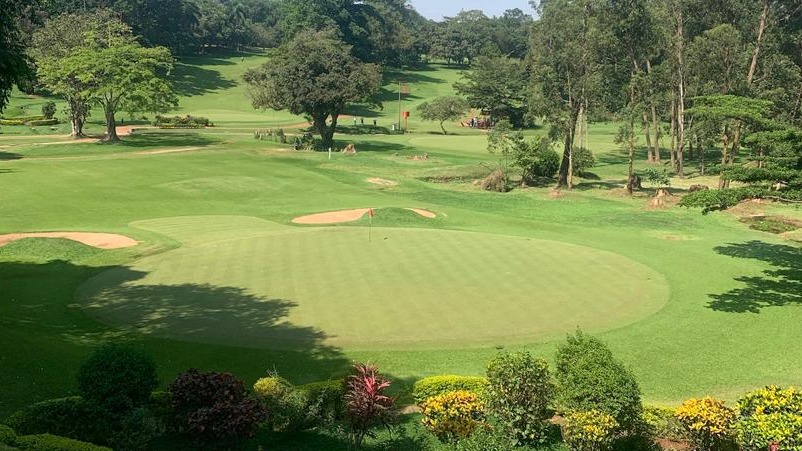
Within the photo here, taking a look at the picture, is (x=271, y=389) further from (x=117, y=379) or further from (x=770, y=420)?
(x=770, y=420)

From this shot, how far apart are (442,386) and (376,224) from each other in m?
21.7

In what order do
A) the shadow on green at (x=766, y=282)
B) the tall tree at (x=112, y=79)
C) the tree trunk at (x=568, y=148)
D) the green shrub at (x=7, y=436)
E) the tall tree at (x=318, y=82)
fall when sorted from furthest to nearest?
the tall tree at (x=318, y=82) < the tall tree at (x=112, y=79) < the tree trunk at (x=568, y=148) < the shadow on green at (x=766, y=282) < the green shrub at (x=7, y=436)

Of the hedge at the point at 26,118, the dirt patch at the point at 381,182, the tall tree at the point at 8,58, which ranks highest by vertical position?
the tall tree at the point at 8,58

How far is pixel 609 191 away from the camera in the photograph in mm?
50531

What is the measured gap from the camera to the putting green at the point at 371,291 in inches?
699

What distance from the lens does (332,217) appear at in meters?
37.1

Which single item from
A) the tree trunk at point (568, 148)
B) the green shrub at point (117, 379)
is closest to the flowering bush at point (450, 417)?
the green shrub at point (117, 379)

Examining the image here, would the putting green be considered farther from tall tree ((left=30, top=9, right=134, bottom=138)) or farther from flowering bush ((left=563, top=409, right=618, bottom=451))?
tall tree ((left=30, top=9, right=134, bottom=138))

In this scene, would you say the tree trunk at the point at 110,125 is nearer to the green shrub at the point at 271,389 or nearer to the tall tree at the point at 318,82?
the tall tree at the point at 318,82

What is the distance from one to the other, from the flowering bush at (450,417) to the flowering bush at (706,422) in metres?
3.94

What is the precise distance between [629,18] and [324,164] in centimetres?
3479

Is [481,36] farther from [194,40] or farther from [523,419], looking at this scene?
[523,419]

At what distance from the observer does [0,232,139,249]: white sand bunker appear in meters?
28.0

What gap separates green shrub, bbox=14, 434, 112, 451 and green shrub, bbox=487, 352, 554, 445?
22.8 feet
